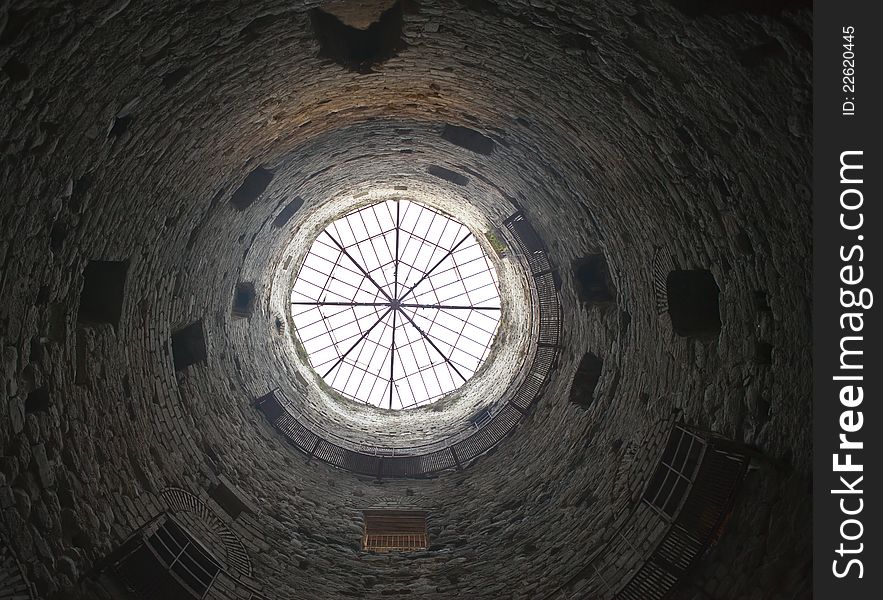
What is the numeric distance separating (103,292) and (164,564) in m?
3.34

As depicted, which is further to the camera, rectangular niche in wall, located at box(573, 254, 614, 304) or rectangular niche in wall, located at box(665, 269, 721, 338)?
rectangular niche in wall, located at box(573, 254, 614, 304)

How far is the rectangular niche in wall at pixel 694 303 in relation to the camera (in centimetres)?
643

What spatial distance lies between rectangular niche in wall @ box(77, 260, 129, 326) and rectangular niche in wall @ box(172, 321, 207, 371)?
5.70 feet

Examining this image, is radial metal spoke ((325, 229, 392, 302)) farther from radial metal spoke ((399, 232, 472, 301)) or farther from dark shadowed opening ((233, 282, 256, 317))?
dark shadowed opening ((233, 282, 256, 317))

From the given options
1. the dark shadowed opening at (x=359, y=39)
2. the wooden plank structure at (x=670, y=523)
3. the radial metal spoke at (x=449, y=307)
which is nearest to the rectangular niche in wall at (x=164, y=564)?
the wooden plank structure at (x=670, y=523)

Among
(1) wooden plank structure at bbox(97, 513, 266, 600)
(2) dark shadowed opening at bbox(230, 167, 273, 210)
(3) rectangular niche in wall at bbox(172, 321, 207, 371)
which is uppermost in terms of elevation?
(2) dark shadowed opening at bbox(230, 167, 273, 210)

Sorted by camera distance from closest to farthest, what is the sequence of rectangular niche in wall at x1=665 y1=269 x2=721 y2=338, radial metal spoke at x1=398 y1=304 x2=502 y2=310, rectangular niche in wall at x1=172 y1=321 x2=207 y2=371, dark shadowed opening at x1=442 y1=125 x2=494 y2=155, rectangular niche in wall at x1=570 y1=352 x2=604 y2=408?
rectangular niche in wall at x1=665 y1=269 x2=721 y2=338
rectangular niche in wall at x1=172 y1=321 x2=207 y2=371
dark shadowed opening at x1=442 y1=125 x2=494 y2=155
rectangular niche in wall at x1=570 y1=352 x2=604 y2=408
radial metal spoke at x1=398 y1=304 x2=502 y2=310

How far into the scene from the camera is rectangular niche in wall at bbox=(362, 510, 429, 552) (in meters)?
9.63

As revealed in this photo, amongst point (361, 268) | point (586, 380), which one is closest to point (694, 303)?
point (586, 380)

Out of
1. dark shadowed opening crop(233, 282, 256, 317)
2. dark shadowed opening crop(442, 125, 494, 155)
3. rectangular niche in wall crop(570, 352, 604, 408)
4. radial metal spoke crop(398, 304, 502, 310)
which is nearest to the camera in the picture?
dark shadowed opening crop(442, 125, 494, 155)

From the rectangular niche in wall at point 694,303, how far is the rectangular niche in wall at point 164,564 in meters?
6.76

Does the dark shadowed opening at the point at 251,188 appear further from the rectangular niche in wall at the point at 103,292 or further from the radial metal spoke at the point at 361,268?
the radial metal spoke at the point at 361,268

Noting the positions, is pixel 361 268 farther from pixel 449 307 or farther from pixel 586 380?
pixel 586 380

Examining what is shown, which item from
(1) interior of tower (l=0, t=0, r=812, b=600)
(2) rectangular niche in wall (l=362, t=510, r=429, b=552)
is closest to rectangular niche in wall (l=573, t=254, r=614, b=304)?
(1) interior of tower (l=0, t=0, r=812, b=600)
